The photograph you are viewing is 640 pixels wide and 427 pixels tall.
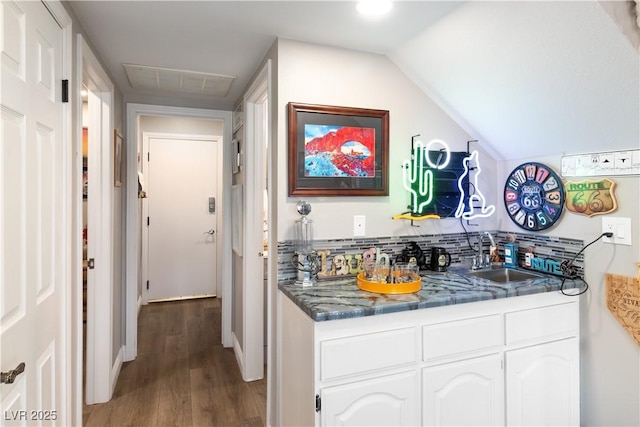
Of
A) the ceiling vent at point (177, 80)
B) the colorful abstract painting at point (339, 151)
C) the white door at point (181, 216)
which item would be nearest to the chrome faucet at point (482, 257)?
the colorful abstract painting at point (339, 151)

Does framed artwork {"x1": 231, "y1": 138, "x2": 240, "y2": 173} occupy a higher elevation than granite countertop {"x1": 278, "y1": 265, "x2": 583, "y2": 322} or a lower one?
higher

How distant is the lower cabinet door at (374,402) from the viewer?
1.47m

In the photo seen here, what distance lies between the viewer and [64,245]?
1.58 m

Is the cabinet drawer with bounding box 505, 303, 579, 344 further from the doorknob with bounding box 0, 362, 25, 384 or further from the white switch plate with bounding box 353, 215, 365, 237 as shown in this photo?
the doorknob with bounding box 0, 362, 25, 384

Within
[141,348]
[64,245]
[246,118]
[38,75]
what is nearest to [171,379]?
[141,348]

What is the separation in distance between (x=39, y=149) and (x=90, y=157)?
3.82 ft

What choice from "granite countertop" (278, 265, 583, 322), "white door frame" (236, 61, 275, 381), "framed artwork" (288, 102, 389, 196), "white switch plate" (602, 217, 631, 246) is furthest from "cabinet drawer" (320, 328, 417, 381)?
"white door frame" (236, 61, 275, 381)

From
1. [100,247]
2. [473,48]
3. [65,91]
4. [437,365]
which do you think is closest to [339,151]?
[473,48]

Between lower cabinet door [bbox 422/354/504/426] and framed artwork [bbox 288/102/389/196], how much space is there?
0.97 m

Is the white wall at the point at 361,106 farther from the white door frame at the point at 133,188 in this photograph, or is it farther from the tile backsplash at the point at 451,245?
the white door frame at the point at 133,188

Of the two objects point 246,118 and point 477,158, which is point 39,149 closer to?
point 246,118

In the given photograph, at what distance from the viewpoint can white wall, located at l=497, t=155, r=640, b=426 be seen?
1.73m

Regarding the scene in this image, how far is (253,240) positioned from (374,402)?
1505mm

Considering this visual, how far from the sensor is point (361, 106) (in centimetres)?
211
